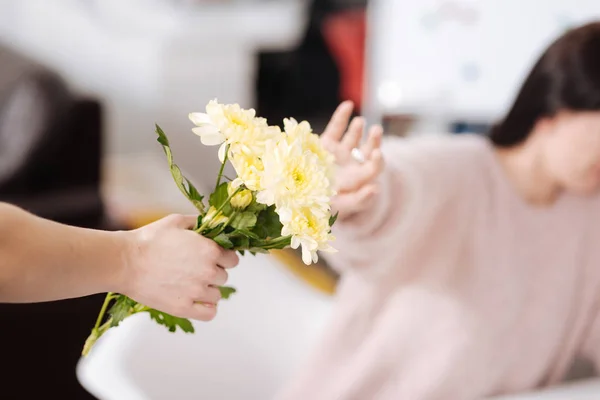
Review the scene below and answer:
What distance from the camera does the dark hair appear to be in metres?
0.76

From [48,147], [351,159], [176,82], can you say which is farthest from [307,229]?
[176,82]

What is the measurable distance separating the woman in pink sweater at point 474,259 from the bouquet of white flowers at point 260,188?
258mm

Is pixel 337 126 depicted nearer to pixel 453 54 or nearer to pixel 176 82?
pixel 453 54

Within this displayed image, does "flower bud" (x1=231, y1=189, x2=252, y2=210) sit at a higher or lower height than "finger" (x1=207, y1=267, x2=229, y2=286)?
higher

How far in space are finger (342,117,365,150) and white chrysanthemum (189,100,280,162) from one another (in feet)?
0.70

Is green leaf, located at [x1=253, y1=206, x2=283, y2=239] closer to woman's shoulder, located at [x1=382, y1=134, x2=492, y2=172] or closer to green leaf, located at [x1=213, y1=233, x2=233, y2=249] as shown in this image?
green leaf, located at [x1=213, y1=233, x2=233, y2=249]

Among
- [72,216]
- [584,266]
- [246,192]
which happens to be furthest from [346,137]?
[72,216]

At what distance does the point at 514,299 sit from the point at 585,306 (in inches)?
5.2

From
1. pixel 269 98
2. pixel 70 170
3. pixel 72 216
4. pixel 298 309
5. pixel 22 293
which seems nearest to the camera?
pixel 22 293

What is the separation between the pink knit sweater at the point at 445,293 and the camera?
795 mm

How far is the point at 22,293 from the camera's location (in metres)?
0.41

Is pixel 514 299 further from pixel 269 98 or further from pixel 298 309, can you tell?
pixel 269 98

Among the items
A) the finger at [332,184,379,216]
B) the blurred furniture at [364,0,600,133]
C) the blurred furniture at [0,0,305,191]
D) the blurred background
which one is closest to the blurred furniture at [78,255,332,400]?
the blurred background

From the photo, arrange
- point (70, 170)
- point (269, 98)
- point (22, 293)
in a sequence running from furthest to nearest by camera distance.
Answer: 1. point (269, 98)
2. point (70, 170)
3. point (22, 293)
